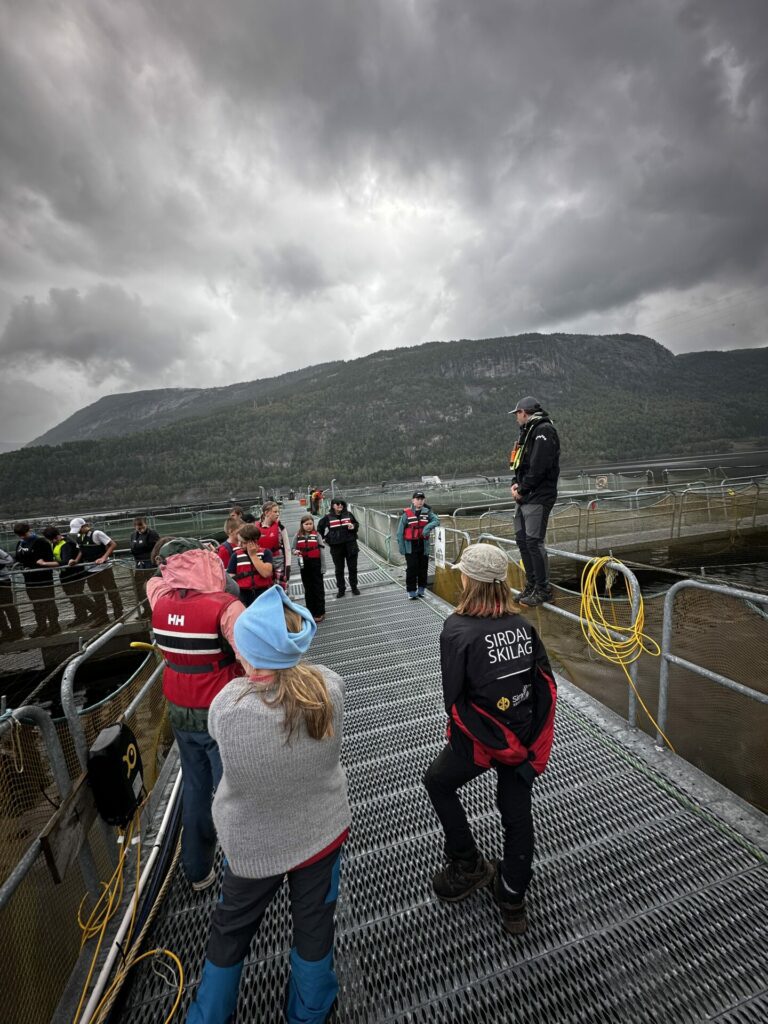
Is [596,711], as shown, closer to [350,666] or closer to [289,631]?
[350,666]

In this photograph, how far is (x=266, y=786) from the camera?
54.0 inches

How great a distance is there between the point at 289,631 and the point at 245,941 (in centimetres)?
106

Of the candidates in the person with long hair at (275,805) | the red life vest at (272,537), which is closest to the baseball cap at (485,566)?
the person with long hair at (275,805)

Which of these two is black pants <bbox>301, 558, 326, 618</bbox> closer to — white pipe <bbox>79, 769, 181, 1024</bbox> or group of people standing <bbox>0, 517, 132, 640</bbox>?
white pipe <bbox>79, 769, 181, 1024</bbox>

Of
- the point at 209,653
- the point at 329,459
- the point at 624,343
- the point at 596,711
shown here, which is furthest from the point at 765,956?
the point at 624,343

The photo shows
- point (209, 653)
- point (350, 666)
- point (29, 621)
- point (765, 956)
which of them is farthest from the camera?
point (29, 621)

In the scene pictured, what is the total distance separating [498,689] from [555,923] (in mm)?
1115

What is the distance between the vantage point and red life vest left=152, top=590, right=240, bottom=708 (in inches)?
83.0

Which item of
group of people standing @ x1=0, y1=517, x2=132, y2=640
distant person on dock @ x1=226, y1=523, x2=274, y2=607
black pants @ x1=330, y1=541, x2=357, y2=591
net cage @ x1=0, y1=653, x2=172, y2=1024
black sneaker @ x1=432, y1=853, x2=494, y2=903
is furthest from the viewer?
group of people standing @ x1=0, y1=517, x2=132, y2=640

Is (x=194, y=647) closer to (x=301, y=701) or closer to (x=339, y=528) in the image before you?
(x=301, y=701)

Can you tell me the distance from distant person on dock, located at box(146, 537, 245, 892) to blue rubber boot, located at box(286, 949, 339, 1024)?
0.88m

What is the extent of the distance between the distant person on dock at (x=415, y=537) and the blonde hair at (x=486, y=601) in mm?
4498

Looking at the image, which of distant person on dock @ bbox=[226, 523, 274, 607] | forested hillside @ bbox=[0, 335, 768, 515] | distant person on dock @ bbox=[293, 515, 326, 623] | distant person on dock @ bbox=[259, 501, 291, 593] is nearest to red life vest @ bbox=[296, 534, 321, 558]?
distant person on dock @ bbox=[293, 515, 326, 623]

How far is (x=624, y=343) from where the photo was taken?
198 metres
